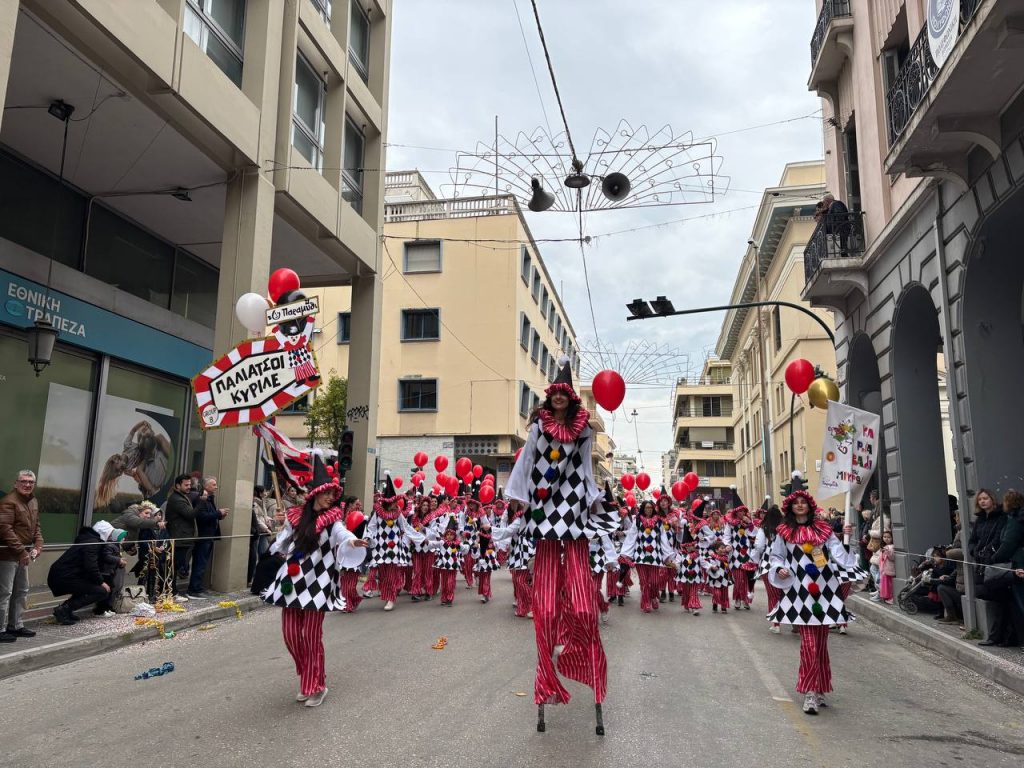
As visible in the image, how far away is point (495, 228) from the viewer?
3500cm

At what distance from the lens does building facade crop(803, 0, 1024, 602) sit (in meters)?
9.27

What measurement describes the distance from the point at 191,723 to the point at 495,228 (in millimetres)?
30967

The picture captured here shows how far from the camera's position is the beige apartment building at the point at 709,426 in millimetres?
76438

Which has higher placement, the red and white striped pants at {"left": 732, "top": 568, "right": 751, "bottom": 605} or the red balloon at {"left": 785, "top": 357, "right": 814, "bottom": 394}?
the red balloon at {"left": 785, "top": 357, "right": 814, "bottom": 394}

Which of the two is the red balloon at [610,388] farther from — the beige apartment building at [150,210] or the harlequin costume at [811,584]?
the beige apartment building at [150,210]

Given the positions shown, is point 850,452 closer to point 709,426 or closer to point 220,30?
point 220,30

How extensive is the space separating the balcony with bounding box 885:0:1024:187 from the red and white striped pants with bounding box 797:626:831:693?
20.4 ft

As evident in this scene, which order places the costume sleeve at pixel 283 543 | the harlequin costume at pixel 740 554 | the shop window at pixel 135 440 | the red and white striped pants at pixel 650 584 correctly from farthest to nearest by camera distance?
the shop window at pixel 135 440 → the harlequin costume at pixel 740 554 → the red and white striped pants at pixel 650 584 → the costume sleeve at pixel 283 543

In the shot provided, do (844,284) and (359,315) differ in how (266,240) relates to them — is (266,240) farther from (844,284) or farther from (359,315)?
(844,284)

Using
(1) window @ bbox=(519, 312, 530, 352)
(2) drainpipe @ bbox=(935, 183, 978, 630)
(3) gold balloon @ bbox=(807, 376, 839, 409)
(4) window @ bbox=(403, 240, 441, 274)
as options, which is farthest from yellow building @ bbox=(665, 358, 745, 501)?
(2) drainpipe @ bbox=(935, 183, 978, 630)

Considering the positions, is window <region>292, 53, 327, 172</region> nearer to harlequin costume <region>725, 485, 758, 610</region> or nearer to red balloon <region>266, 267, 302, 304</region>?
red balloon <region>266, 267, 302, 304</region>

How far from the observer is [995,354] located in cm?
1039

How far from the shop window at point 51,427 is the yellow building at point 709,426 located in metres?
65.9

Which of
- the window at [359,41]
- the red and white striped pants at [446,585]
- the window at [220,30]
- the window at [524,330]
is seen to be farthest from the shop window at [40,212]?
the window at [524,330]
